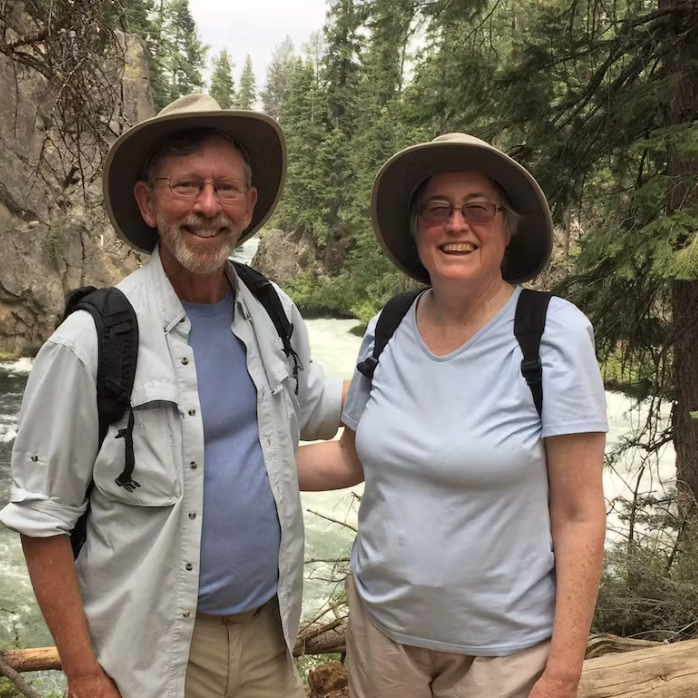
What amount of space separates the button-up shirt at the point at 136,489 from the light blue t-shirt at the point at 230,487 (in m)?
0.05

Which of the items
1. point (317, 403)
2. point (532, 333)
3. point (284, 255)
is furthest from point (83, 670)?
point (284, 255)

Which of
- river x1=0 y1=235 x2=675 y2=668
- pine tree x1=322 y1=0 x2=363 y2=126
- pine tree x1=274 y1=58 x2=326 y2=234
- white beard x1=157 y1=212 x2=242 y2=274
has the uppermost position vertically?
pine tree x1=322 y1=0 x2=363 y2=126

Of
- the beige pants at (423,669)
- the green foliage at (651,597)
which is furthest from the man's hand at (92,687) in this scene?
the green foliage at (651,597)

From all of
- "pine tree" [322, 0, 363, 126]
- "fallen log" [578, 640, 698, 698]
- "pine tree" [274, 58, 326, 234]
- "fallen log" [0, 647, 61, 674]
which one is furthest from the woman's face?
"pine tree" [322, 0, 363, 126]

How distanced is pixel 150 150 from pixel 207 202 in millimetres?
256

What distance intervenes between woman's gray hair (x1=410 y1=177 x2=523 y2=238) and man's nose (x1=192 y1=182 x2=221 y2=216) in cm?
51

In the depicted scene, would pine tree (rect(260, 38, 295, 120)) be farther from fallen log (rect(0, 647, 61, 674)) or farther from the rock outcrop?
fallen log (rect(0, 647, 61, 674))

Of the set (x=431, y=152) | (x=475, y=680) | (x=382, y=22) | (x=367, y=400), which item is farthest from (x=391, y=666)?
(x=382, y=22)

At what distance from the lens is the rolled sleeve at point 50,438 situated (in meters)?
1.41

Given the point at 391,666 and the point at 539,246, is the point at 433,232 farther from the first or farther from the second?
the point at 391,666

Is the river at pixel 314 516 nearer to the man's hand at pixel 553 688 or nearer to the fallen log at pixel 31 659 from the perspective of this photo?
the fallen log at pixel 31 659

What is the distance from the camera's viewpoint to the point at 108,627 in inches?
59.5

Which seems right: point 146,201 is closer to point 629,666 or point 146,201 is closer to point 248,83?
point 629,666

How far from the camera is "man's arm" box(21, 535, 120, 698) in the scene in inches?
57.3
